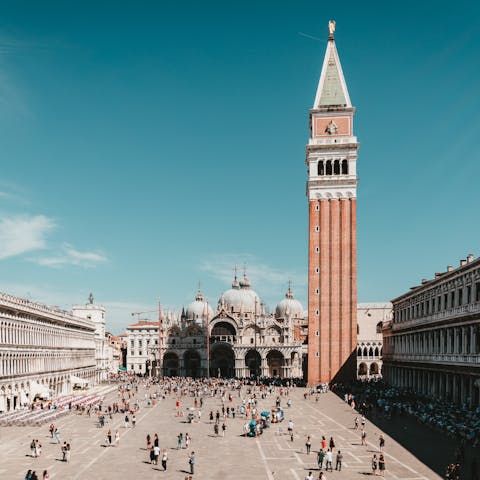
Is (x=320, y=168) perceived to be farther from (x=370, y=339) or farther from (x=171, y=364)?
(x=171, y=364)

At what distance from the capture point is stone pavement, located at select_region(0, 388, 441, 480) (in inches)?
1330

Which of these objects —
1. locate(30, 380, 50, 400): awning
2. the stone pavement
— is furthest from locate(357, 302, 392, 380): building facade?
locate(30, 380, 50, 400): awning

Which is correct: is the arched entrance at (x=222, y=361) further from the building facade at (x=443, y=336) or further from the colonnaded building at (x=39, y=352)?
the building facade at (x=443, y=336)

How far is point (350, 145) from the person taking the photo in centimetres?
9919

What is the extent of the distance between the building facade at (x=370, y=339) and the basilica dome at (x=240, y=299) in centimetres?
2806

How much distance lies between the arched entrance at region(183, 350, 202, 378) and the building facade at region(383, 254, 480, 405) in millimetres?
60234

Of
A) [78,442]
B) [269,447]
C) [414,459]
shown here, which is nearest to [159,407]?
[78,442]

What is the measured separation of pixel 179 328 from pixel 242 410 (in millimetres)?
84360

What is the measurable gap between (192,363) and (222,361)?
259 inches

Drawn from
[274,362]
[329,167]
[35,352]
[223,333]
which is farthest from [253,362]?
[35,352]

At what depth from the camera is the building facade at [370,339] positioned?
131 meters

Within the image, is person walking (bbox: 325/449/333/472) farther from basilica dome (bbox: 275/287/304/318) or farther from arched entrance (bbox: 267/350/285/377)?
basilica dome (bbox: 275/287/304/318)

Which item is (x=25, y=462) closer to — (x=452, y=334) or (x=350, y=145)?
(x=452, y=334)

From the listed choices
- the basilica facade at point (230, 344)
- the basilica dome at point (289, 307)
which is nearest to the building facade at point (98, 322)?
the basilica facade at point (230, 344)
